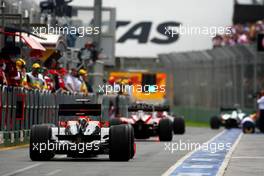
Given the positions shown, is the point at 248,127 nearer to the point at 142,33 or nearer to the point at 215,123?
the point at 215,123

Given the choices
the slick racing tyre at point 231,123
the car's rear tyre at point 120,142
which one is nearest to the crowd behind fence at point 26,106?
the car's rear tyre at point 120,142

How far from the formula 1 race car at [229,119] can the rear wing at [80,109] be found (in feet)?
83.1

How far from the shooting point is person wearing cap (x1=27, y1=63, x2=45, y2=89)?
28.1 meters

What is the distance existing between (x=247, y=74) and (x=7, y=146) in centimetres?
2257

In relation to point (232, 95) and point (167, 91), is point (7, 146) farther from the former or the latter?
point (167, 91)

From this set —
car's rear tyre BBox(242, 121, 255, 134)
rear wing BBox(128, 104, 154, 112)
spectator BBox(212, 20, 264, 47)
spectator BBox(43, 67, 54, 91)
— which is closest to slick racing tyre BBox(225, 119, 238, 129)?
spectator BBox(212, 20, 264, 47)

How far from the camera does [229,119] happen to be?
47188 millimetres

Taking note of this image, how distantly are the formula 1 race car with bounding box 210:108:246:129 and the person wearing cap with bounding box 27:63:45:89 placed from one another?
17.6 meters

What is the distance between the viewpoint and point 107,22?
45781 mm

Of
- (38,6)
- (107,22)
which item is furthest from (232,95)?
(38,6)

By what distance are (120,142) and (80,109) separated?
120 cm

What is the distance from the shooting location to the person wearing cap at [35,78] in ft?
92.2

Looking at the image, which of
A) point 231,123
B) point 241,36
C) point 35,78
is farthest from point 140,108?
point 241,36

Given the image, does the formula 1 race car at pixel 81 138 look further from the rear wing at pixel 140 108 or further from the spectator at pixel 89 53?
the spectator at pixel 89 53
